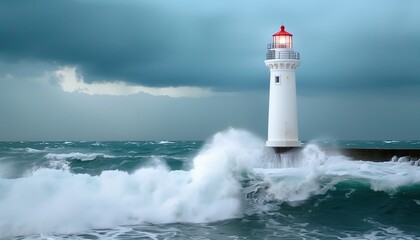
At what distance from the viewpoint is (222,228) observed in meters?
9.88

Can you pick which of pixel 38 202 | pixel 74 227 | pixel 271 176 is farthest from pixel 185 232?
pixel 271 176

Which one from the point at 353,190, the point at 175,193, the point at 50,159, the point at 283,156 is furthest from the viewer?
the point at 50,159

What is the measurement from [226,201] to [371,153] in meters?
6.09

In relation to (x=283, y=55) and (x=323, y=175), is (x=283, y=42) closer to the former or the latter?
(x=283, y=55)

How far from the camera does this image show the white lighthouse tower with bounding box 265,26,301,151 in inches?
636

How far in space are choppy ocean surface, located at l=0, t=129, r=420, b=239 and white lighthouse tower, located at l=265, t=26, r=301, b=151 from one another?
64 cm

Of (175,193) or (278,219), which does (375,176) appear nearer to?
(278,219)

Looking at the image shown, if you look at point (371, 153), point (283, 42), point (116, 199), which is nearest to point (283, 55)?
point (283, 42)

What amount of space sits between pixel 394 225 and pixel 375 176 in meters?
3.93

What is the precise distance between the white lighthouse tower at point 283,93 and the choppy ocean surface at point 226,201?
64cm

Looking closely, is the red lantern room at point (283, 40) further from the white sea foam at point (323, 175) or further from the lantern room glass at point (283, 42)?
the white sea foam at point (323, 175)

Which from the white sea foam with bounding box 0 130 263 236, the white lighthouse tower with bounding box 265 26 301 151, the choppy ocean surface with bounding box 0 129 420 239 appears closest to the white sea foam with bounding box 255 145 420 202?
the choppy ocean surface with bounding box 0 129 420 239

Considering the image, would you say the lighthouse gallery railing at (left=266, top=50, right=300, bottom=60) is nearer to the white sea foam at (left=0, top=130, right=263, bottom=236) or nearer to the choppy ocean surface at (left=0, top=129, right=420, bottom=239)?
the choppy ocean surface at (left=0, top=129, right=420, bottom=239)

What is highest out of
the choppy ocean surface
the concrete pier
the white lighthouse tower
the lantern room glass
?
the lantern room glass
